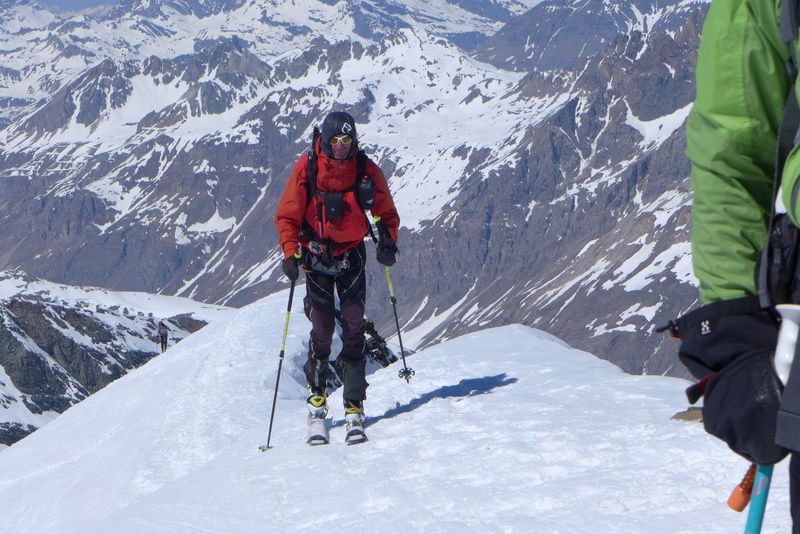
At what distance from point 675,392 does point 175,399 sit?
29.4 ft

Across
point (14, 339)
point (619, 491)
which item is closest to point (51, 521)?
point (619, 491)

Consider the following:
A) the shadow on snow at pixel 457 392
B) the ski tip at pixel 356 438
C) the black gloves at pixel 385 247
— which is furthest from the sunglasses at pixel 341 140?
the shadow on snow at pixel 457 392

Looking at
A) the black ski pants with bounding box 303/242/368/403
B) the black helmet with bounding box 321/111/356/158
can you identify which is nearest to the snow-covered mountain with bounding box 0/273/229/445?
the black ski pants with bounding box 303/242/368/403

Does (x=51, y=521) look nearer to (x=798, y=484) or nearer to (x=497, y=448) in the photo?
(x=497, y=448)

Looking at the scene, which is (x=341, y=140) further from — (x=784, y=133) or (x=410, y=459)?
(x=784, y=133)

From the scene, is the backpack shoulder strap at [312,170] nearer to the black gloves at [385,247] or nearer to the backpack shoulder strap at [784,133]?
the black gloves at [385,247]

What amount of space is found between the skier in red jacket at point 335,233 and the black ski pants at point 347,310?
0.01 metres

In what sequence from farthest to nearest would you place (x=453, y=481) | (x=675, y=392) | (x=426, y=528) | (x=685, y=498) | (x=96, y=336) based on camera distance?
(x=96, y=336), (x=675, y=392), (x=453, y=481), (x=426, y=528), (x=685, y=498)

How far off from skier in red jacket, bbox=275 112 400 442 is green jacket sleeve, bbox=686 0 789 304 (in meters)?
7.00

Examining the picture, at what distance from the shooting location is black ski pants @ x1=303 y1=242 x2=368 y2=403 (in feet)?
36.0

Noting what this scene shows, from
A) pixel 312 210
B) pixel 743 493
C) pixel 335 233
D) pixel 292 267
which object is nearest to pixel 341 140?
pixel 312 210

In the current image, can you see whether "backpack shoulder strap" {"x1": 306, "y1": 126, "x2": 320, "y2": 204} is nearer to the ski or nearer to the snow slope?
the ski

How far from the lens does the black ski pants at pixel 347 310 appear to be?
11.0 meters

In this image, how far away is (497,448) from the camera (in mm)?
8836
